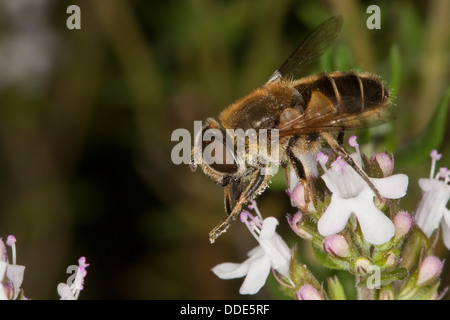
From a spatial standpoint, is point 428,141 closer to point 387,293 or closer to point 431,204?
point 431,204

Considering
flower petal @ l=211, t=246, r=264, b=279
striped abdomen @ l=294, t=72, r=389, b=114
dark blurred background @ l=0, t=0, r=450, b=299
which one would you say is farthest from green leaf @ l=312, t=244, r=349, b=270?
dark blurred background @ l=0, t=0, r=450, b=299

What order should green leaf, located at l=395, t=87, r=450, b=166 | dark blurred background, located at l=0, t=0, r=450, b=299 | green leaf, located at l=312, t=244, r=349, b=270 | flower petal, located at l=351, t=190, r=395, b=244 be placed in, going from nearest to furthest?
1. flower petal, located at l=351, t=190, r=395, b=244
2. green leaf, located at l=312, t=244, r=349, b=270
3. green leaf, located at l=395, t=87, r=450, b=166
4. dark blurred background, located at l=0, t=0, r=450, b=299

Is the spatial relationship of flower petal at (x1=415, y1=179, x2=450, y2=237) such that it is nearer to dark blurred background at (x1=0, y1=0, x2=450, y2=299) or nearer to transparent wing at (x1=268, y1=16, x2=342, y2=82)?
transparent wing at (x1=268, y1=16, x2=342, y2=82)

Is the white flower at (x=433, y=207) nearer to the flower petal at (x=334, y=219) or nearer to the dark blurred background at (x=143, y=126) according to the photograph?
the flower petal at (x=334, y=219)

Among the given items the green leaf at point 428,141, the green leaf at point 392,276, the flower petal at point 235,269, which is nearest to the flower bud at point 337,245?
the green leaf at point 392,276

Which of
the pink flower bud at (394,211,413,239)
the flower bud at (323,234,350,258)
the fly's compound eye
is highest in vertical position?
the fly's compound eye

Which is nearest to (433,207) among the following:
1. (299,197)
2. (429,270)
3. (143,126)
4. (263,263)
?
(429,270)

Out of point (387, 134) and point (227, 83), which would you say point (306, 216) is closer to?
point (387, 134)

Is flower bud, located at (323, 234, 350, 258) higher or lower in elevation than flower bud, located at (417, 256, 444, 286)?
higher
